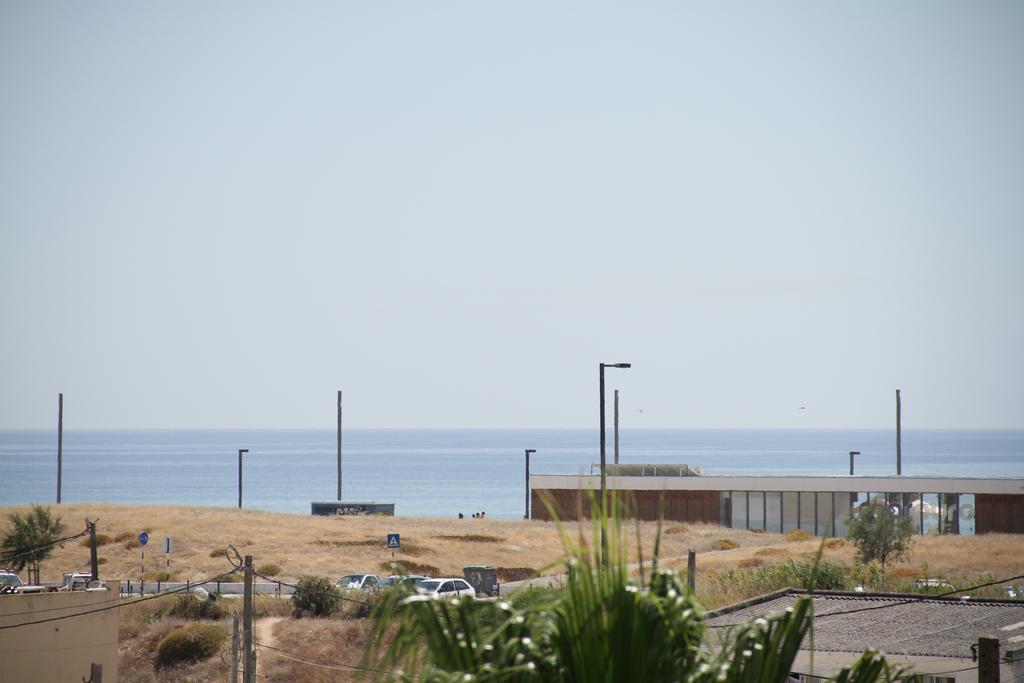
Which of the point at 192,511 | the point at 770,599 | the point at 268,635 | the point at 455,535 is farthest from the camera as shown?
the point at 192,511

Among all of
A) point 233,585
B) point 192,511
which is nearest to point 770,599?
point 233,585

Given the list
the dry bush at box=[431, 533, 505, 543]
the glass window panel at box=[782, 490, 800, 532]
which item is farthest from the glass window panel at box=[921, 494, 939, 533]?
the dry bush at box=[431, 533, 505, 543]

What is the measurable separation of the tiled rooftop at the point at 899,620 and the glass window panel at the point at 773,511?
45.5 m

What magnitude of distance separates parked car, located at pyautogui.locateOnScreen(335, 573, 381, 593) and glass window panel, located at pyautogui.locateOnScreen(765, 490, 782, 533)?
33.9 m

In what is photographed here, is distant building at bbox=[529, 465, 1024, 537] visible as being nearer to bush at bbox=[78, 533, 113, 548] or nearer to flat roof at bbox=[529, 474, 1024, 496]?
flat roof at bbox=[529, 474, 1024, 496]

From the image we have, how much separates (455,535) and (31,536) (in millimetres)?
24840

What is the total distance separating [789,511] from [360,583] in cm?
3601

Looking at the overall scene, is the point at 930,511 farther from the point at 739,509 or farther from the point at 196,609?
the point at 196,609

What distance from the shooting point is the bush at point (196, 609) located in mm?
44531

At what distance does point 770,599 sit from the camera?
98.9 feet

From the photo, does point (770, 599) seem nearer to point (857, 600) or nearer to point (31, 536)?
point (857, 600)

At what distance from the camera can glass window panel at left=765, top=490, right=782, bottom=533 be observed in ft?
250

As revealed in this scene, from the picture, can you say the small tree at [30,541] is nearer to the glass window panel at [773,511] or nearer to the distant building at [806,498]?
the distant building at [806,498]

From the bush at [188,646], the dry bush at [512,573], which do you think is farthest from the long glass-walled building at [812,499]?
the bush at [188,646]
